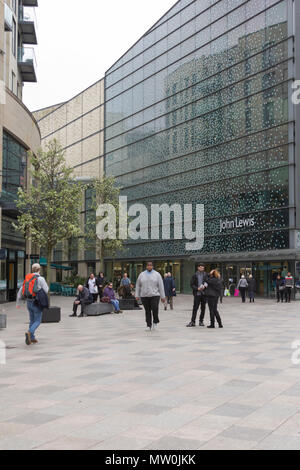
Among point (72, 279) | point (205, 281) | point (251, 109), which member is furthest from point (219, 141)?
point (205, 281)

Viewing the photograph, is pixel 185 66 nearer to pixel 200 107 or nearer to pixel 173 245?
pixel 200 107

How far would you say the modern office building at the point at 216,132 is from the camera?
117 feet

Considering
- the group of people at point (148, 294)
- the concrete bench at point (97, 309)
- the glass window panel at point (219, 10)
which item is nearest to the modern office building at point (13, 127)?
the concrete bench at point (97, 309)

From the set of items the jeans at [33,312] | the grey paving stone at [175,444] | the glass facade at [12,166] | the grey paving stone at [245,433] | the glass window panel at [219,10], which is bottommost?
the grey paving stone at [245,433]

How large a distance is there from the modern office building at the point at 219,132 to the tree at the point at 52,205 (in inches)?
672

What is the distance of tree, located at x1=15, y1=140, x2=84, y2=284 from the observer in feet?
65.6

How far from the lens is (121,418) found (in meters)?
5.25

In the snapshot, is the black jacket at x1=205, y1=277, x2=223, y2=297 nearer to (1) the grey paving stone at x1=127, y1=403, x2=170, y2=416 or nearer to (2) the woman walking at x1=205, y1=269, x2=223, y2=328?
(2) the woman walking at x1=205, y1=269, x2=223, y2=328

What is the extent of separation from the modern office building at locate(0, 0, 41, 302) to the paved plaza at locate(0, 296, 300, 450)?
1286 centimetres

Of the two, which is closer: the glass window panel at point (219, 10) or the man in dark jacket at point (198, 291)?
the man in dark jacket at point (198, 291)

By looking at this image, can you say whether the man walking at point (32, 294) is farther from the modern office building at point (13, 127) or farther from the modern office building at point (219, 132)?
the modern office building at point (219, 132)

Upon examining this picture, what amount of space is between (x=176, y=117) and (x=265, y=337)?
126ft
